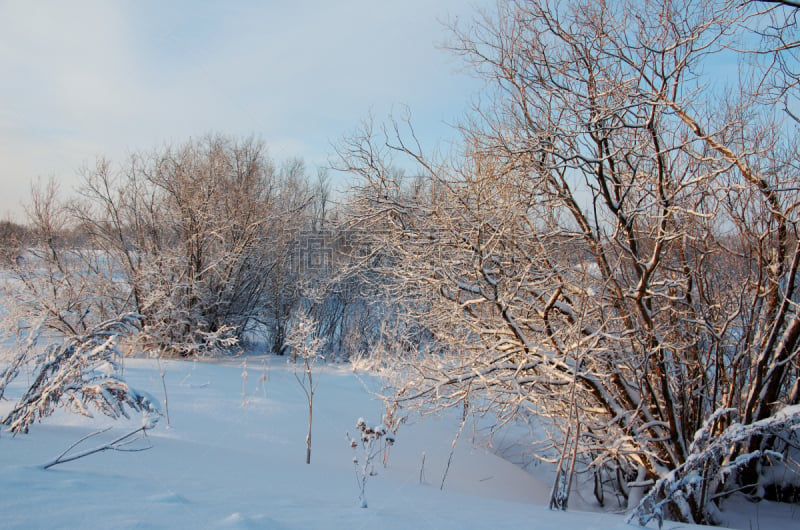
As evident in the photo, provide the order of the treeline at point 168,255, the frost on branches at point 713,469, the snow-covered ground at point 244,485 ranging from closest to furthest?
1. the snow-covered ground at point 244,485
2. the frost on branches at point 713,469
3. the treeline at point 168,255

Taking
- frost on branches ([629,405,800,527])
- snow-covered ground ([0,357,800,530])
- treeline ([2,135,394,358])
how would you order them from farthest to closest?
treeline ([2,135,394,358]) < frost on branches ([629,405,800,527]) < snow-covered ground ([0,357,800,530])

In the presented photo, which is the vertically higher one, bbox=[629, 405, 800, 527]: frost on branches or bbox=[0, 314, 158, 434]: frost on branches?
bbox=[0, 314, 158, 434]: frost on branches

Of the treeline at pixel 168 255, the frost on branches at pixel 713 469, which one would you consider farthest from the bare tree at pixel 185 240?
the frost on branches at pixel 713 469

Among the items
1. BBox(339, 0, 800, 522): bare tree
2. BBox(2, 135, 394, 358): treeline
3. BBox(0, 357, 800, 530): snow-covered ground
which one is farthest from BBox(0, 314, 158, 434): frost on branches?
BBox(2, 135, 394, 358): treeline

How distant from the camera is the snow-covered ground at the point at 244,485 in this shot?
1681 mm

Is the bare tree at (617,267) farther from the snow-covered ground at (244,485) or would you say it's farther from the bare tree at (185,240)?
the bare tree at (185,240)

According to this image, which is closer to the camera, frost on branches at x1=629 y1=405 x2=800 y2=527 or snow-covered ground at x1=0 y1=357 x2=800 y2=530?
snow-covered ground at x1=0 y1=357 x2=800 y2=530

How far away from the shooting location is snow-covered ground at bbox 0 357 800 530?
1.68 metres

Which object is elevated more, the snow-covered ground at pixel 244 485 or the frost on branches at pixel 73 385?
the frost on branches at pixel 73 385

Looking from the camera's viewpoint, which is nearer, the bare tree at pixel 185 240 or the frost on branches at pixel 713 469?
the frost on branches at pixel 713 469

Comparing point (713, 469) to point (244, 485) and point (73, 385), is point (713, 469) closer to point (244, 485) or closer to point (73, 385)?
point (244, 485)

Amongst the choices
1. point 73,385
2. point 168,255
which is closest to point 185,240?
point 168,255

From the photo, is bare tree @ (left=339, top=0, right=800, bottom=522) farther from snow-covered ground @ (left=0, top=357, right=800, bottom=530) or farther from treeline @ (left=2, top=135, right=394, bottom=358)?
treeline @ (left=2, top=135, right=394, bottom=358)

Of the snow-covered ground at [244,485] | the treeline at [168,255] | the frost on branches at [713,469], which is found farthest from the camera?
the treeline at [168,255]
